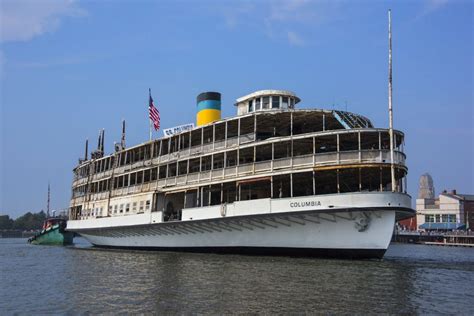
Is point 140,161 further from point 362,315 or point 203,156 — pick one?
point 362,315

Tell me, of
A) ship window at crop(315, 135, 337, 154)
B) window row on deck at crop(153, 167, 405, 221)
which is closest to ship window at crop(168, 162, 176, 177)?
window row on deck at crop(153, 167, 405, 221)

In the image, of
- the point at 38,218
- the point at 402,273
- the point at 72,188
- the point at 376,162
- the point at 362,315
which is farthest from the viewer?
the point at 38,218

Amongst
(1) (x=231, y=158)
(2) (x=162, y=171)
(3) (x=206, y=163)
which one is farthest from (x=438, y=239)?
(1) (x=231, y=158)

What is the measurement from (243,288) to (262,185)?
558 inches

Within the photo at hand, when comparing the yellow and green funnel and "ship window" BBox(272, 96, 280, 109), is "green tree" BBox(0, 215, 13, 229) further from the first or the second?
"ship window" BBox(272, 96, 280, 109)

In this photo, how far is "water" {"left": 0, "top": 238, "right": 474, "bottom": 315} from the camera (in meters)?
13.1

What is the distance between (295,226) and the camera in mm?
24500

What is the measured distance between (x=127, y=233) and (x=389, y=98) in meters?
21.5

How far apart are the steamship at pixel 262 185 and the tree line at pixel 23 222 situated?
13912 cm

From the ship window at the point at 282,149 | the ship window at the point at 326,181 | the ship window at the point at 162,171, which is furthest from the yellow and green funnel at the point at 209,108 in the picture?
the ship window at the point at 326,181

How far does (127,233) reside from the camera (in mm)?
35469

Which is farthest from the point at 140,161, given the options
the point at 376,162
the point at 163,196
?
the point at 376,162

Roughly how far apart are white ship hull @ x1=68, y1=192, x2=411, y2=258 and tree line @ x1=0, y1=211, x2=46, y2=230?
494 ft

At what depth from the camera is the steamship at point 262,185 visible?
23.1 meters
